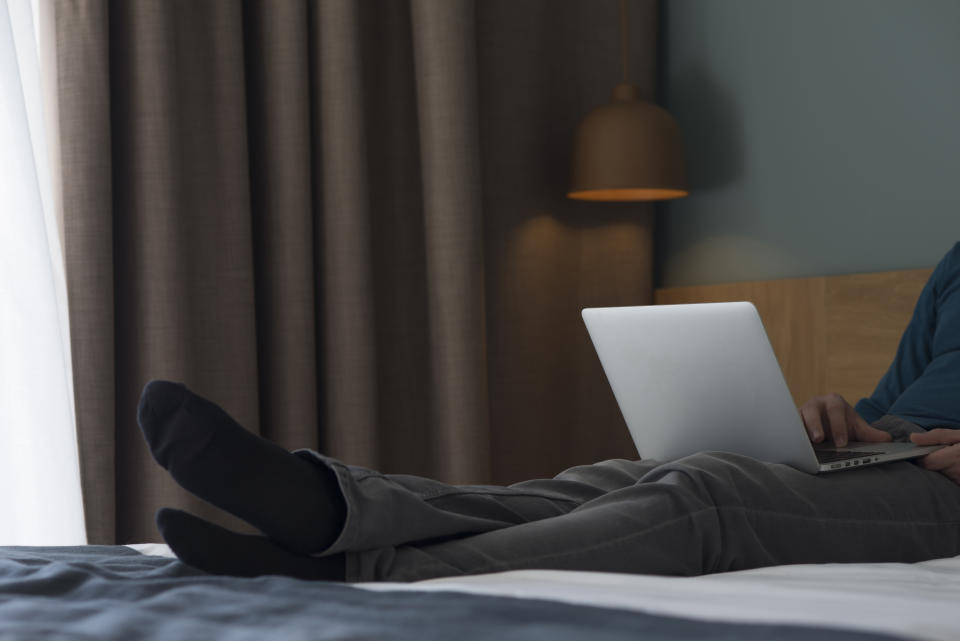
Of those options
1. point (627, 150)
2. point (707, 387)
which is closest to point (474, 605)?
point (707, 387)

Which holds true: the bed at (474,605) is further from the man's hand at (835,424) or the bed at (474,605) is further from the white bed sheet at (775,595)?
the man's hand at (835,424)

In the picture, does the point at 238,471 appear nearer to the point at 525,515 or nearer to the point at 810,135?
the point at 525,515

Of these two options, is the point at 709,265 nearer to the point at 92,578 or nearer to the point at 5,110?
the point at 5,110

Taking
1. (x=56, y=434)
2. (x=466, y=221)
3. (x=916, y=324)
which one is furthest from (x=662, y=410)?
(x=56, y=434)

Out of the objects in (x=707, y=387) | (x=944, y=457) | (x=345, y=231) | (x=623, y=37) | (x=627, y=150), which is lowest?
(x=944, y=457)

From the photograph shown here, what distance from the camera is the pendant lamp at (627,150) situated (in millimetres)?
2596

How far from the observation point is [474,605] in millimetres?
739

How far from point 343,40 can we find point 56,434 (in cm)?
112

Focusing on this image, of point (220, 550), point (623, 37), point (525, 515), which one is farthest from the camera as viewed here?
point (623, 37)

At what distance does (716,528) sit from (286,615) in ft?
1.98

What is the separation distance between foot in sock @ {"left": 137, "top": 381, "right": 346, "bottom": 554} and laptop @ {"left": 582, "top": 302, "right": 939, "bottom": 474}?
0.59m

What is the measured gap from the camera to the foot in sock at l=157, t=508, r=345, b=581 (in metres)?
0.93

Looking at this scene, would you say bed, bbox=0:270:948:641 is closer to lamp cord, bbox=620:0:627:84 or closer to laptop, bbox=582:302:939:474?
laptop, bbox=582:302:939:474

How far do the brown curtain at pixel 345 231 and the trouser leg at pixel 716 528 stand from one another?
1.20 metres
